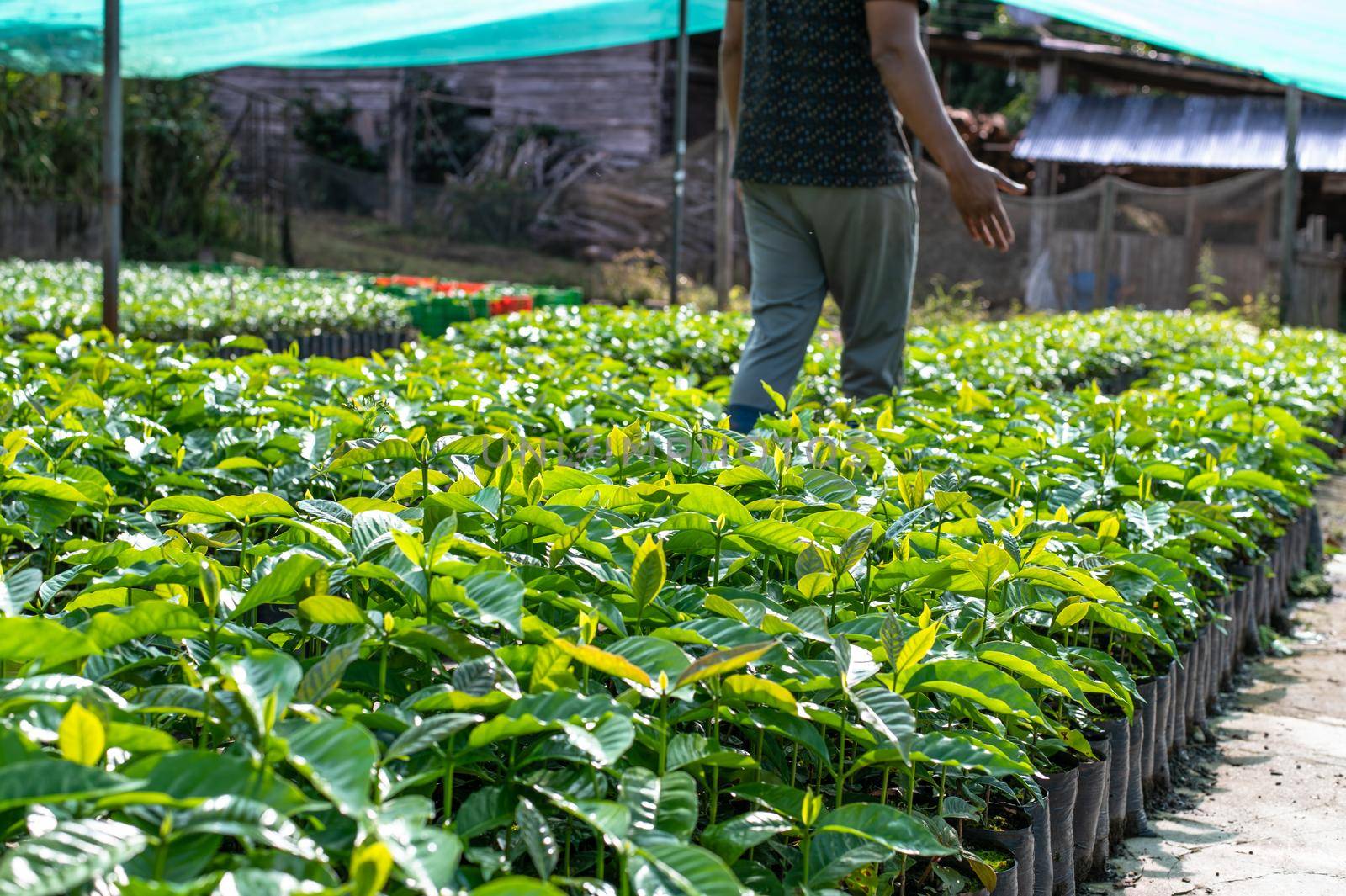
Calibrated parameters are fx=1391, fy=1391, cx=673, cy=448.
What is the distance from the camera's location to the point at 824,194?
4.54 meters

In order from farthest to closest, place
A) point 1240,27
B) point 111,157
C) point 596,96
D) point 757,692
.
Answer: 1. point 596,96
2. point 1240,27
3. point 111,157
4. point 757,692

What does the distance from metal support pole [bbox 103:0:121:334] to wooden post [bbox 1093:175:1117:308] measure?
12348mm

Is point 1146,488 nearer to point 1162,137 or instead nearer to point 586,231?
point 1162,137

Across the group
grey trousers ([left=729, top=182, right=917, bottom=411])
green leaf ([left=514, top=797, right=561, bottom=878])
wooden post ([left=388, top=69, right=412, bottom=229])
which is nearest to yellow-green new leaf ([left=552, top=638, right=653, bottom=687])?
green leaf ([left=514, top=797, right=561, bottom=878])

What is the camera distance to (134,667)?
5.25ft

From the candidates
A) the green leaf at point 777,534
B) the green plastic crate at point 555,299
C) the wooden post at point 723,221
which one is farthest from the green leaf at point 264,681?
the green plastic crate at point 555,299

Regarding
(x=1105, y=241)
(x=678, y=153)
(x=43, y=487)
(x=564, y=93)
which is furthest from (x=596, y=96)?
(x=43, y=487)

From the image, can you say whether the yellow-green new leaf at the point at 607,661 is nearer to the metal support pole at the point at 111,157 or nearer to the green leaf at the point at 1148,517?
the green leaf at the point at 1148,517

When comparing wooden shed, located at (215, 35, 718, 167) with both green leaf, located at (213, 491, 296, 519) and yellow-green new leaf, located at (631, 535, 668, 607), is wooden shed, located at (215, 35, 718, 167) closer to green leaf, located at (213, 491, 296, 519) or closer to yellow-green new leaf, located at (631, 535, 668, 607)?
green leaf, located at (213, 491, 296, 519)

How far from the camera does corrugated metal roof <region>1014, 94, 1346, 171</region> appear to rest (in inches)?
700

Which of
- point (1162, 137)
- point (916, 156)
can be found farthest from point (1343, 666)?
point (1162, 137)

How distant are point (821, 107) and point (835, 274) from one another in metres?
0.55

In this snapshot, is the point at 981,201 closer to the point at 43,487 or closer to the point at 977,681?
the point at 977,681

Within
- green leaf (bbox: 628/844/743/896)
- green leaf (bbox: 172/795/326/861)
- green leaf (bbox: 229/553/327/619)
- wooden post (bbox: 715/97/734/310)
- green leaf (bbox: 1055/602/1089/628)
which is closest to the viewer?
green leaf (bbox: 172/795/326/861)
